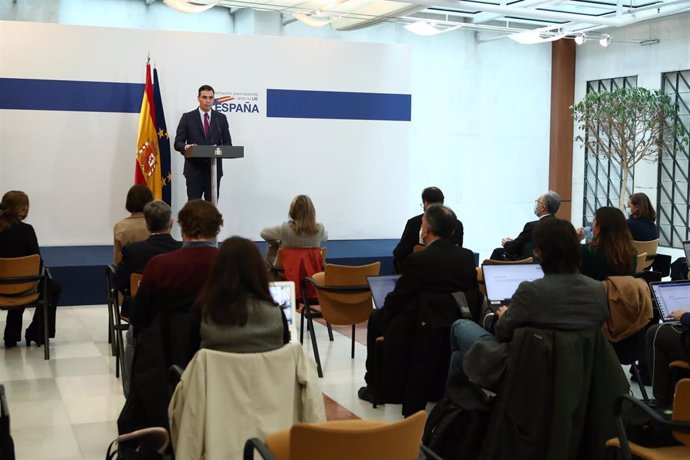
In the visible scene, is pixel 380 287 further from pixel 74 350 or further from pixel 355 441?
pixel 74 350

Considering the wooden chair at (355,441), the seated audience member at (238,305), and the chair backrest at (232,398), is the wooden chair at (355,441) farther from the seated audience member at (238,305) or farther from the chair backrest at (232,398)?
the seated audience member at (238,305)

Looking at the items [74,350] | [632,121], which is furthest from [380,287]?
[632,121]

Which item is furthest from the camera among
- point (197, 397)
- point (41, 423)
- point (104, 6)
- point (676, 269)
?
point (104, 6)

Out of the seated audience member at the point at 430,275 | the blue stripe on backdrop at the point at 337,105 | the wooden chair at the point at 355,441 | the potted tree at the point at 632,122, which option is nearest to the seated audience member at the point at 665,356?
the seated audience member at the point at 430,275

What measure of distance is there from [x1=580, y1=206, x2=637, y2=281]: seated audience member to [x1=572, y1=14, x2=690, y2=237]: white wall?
963 centimetres

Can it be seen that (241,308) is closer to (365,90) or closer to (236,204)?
(236,204)

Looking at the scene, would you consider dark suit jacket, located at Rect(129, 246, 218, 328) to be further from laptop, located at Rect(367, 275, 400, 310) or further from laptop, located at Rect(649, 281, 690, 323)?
laptop, located at Rect(649, 281, 690, 323)

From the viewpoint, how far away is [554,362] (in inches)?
152

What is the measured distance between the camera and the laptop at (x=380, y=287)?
17.8 ft

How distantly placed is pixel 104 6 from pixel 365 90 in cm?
491

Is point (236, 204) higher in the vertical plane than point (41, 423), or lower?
higher

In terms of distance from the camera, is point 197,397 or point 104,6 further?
point 104,6

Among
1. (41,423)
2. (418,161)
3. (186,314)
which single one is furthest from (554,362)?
(418,161)

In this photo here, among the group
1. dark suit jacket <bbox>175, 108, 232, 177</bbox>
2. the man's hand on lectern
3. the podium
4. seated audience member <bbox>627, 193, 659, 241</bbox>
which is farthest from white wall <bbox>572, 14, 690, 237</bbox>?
the man's hand on lectern
